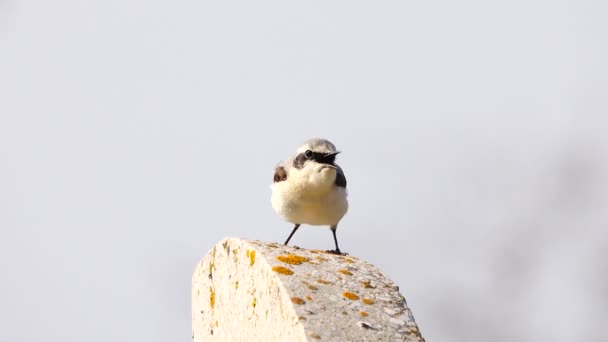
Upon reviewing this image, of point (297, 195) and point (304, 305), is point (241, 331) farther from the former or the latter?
point (297, 195)

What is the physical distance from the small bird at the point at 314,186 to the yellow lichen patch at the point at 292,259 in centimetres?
341

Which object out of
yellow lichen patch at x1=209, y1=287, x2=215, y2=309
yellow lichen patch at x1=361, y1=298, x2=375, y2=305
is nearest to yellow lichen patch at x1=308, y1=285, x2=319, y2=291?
yellow lichen patch at x1=361, y1=298, x2=375, y2=305

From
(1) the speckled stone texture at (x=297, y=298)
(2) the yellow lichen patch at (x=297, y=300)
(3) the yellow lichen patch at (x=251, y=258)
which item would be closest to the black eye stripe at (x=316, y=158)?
(1) the speckled stone texture at (x=297, y=298)

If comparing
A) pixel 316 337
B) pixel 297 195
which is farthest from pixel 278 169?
pixel 316 337

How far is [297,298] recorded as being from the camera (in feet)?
20.1

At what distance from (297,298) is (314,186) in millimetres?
4198

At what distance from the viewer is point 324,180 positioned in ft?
33.5

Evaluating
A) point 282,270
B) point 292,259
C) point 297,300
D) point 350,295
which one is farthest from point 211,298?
point 297,300

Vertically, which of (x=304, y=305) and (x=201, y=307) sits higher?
(x=304, y=305)

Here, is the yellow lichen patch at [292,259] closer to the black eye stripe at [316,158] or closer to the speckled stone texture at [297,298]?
the speckled stone texture at [297,298]

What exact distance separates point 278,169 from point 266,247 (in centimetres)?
404

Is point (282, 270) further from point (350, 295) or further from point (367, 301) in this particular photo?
point (367, 301)

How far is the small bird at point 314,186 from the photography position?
33.7 ft

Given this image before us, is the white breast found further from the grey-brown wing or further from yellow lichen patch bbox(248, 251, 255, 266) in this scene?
yellow lichen patch bbox(248, 251, 255, 266)
